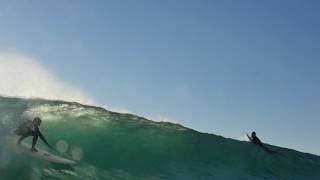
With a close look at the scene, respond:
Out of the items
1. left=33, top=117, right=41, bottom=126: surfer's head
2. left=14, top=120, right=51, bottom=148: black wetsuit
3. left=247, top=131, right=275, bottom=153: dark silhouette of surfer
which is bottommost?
left=14, top=120, right=51, bottom=148: black wetsuit

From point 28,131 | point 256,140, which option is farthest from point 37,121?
point 256,140

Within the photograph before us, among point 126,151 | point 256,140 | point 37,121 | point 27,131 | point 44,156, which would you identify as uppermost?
point 256,140

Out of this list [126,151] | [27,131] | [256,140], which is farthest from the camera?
[256,140]

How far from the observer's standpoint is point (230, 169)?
625 inches

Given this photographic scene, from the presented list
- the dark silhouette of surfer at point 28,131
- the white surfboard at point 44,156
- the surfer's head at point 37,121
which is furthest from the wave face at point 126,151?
the surfer's head at point 37,121

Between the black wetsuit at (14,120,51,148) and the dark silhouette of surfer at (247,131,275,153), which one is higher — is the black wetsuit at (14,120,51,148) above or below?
below

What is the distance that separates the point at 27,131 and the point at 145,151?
4.23 m

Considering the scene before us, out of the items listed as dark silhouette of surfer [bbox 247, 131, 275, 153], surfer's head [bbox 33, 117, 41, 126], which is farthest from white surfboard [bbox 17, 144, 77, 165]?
dark silhouette of surfer [bbox 247, 131, 275, 153]

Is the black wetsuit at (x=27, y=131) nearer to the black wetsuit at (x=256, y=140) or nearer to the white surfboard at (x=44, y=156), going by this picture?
the white surfboard at (x=44, y=156)

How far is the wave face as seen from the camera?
12.3 metres

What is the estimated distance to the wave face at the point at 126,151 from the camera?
12.3 metres

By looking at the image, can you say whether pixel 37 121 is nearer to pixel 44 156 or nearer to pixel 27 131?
pixel 27 131

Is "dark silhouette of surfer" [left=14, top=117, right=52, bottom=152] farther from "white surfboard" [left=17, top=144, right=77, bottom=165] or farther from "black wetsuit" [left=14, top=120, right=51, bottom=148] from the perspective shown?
"white surfboard" [left=17, top=144, right=77, bottom=165]

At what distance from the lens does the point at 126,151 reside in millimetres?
14969
